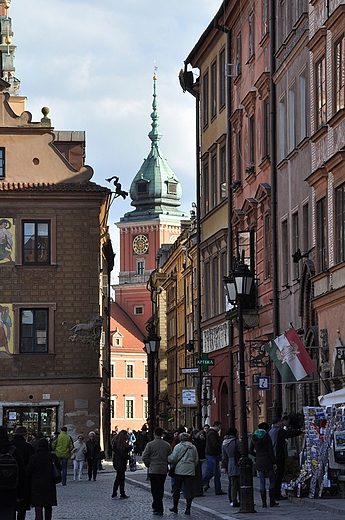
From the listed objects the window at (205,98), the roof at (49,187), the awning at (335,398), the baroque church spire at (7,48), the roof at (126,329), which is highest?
the baroque church spire at (7,48)

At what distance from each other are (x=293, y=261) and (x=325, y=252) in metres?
4.00

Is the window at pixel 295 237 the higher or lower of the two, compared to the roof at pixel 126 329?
lower

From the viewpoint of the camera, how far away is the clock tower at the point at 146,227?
6024 inches

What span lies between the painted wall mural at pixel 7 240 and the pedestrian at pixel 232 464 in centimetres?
2618

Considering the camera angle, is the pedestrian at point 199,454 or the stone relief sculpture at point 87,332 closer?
the pedestrian at point 199,454

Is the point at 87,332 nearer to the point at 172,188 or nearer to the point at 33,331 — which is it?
the point at 33,331

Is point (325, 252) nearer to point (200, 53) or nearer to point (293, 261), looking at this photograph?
point (293, 261)

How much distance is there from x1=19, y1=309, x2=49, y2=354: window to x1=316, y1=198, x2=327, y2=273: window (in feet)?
82.6

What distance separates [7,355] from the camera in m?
51.2

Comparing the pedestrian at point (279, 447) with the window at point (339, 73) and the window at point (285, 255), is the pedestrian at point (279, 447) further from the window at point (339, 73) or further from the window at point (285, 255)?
the window at point (285, 255)

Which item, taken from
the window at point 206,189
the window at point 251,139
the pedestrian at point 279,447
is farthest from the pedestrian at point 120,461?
the window at point 206,189

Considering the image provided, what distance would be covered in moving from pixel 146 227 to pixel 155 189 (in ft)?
25.6

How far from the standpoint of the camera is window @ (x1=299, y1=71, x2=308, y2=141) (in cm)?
3128

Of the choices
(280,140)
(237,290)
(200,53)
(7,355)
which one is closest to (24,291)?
(7,355)
